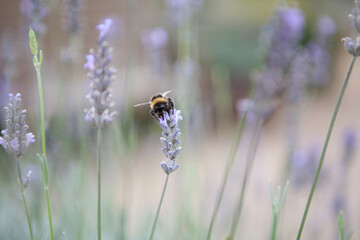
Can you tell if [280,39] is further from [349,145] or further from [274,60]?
[349,145]

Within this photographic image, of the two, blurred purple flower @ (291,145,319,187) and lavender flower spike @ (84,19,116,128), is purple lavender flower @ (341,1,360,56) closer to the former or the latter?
lavender flower spike @ (84,19,116,128)

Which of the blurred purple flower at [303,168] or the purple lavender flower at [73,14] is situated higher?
the purple lavender flower at [73,14]

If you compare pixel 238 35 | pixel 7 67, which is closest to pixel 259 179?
Answer: pixel 7 67

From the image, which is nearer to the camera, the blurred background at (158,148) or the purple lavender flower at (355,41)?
the purple lavender flower at (355,41)

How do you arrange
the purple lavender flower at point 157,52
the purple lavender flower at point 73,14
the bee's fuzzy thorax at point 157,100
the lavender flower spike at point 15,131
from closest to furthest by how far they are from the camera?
the lavender flower spike at point 15,131, the bee's fuzzy thorax at point 157,100, the purple lavender flower at point 73,14, the purple lavender flower at point 157,52

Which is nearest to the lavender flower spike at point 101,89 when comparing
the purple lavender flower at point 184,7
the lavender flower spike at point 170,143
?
the lavender flower spike at point 170,143

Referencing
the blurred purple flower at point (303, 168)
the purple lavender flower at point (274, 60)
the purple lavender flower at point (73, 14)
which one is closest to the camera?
the purple lavender flower at point (274, 60)

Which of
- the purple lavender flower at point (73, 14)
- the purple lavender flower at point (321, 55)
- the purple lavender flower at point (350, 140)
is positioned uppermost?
the purple lavender flower at point (73, 14)

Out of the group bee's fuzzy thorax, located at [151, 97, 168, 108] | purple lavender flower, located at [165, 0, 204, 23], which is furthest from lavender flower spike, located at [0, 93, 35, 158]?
purple lavender flower, located at [165, 0, 204, 23]

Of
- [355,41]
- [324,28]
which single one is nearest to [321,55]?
[324,28]

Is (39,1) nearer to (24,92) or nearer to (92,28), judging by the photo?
(24,92)

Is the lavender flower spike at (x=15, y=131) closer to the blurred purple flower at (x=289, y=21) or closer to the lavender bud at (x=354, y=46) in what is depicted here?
the lavender bud at (x=354, y=46)
